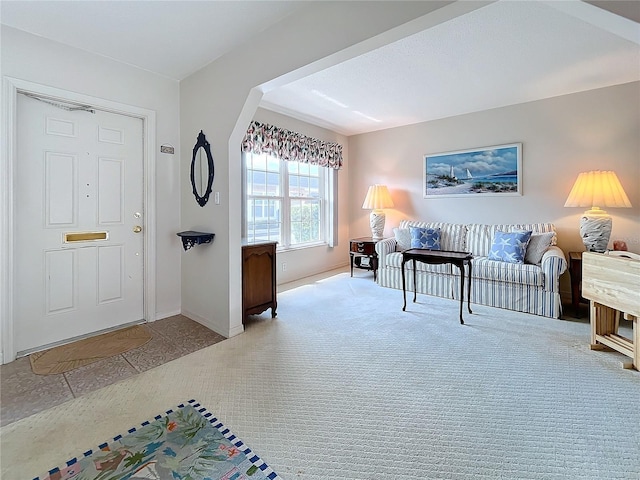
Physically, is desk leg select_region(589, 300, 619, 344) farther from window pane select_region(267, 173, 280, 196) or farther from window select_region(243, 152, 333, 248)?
window pane select_region(267, 173, 280, 196)

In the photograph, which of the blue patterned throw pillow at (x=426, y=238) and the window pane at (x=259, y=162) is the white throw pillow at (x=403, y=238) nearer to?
the blue patterned throw pillow at (x=426, y=238)

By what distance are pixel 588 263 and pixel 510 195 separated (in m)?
2.00

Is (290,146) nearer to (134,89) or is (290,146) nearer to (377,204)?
(377,204)

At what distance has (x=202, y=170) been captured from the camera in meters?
3.09

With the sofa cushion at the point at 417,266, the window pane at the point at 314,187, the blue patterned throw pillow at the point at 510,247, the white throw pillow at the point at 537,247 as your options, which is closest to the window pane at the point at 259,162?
the window pane at the point at 314,187

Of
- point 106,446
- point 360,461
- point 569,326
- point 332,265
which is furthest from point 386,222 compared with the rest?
point 106,446

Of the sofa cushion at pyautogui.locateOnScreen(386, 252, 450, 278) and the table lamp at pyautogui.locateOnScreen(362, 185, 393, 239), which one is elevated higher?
the table lamp at pyautogui.locateOnScreen(362, 185, 393, 239)

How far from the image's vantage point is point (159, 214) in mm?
3219

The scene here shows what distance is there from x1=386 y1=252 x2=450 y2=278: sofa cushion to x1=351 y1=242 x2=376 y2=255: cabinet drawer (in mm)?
555

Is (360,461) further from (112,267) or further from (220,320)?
(112,267)

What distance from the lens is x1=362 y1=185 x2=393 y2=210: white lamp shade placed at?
521 centimetres

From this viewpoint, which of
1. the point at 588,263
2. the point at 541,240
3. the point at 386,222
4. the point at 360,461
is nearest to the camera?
the point at 360,461

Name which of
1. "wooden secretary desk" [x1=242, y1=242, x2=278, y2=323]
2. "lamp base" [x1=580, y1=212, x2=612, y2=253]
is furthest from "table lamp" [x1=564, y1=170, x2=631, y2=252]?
"wooden secretary desk" [x1=242, y1=242, x2=278, y2=323]

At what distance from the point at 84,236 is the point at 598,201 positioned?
16.7 feet
